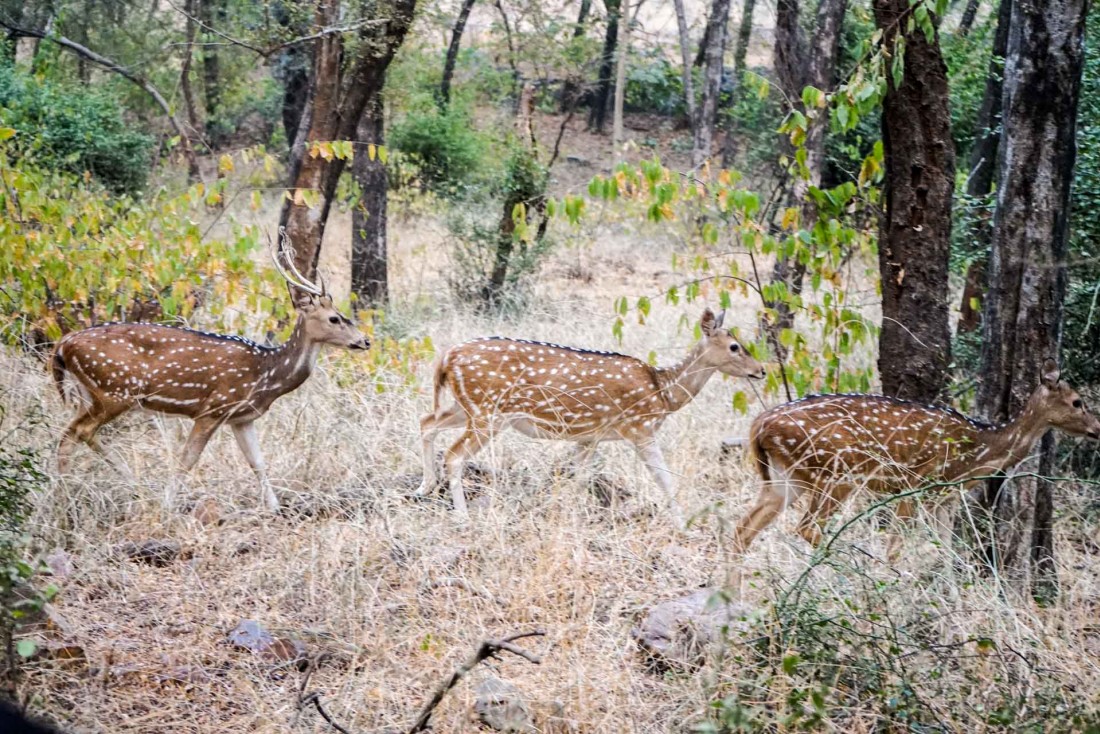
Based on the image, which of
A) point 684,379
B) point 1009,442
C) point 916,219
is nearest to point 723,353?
point 684,379

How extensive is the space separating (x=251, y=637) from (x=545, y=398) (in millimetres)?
3054

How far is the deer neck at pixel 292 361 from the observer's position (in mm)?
7934

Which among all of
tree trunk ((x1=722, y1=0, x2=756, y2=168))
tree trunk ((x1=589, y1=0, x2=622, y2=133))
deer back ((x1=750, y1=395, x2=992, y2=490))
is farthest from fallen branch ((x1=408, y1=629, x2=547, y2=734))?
tree trunk ((x1=589, y1=0, x2=622, y2=133))

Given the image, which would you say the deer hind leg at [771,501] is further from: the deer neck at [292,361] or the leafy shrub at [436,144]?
the leafy shrub at [436,144]

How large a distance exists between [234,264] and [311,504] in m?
2.15

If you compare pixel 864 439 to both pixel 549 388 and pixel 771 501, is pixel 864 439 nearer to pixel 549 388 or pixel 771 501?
pixel 771 501

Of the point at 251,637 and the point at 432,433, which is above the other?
the point at 432,433

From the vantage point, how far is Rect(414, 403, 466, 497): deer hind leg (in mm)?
7613

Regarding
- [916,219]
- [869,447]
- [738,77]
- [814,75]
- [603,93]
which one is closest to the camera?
[869,447]

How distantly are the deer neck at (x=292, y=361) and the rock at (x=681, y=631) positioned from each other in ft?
11.1

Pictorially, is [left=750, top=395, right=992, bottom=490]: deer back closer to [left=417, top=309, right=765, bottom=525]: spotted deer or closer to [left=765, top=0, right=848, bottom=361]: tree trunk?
[left=417, top=309, right=765, bottom=525]: spotted deer

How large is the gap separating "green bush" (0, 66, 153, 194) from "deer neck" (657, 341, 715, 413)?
531 inches

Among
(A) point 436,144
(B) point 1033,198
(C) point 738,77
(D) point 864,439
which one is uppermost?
(C) point 738,77

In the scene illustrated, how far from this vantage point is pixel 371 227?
14.5 m
